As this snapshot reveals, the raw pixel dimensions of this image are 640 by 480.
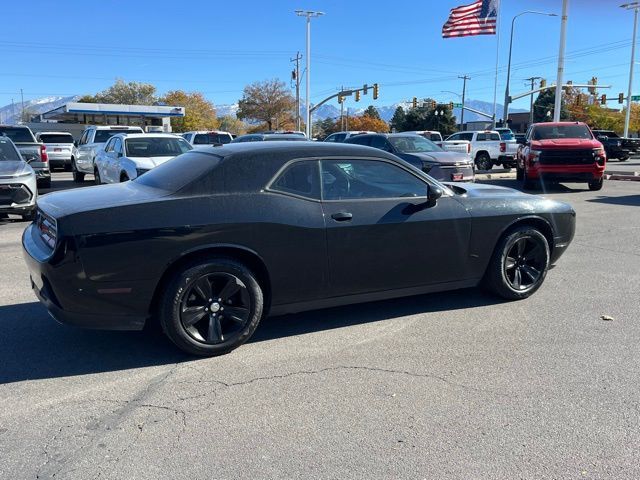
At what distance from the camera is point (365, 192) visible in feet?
15.3

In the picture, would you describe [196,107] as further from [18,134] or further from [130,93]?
[18,134]

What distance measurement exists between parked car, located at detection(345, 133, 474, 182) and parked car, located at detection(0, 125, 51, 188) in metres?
8.44

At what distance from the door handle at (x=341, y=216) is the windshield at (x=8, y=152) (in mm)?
8242

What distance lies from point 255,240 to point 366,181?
1.19 m

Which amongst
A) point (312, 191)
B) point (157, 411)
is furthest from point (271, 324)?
point (157, 411)

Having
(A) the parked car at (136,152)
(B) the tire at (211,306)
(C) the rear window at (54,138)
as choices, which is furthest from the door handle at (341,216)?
(C) the rear window at (54,138)

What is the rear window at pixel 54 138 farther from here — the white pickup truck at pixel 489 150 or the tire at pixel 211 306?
the tire at pixel 211 306

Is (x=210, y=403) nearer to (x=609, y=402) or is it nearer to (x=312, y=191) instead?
(x=312, y=191)

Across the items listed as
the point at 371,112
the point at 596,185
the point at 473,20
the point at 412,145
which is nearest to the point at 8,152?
the point at 412,145

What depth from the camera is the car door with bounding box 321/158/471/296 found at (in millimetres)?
4434

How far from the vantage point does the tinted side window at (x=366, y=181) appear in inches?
178

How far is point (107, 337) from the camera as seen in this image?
4.51 metres

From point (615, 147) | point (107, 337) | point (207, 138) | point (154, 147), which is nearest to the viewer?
point (107, 337)

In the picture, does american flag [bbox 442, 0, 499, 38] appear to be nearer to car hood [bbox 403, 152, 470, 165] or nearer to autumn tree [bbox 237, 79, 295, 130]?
car hood [bbox 403, 152, 470, 165]
